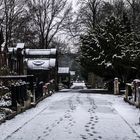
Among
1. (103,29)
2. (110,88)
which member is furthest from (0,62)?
(110,88)

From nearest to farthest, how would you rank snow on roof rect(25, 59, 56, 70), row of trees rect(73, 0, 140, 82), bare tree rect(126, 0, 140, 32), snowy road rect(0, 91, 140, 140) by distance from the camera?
snowy road rect(0, 91, 140, 140), row of trees rect(73, 0, 140, 82), snow on roof rect(25, 59, 56, 70), bare tree rect(126, 0, 140, 32)

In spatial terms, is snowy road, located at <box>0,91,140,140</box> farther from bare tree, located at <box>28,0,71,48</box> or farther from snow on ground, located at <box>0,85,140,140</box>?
bare tree, located at <box>28,0,71,48</box>

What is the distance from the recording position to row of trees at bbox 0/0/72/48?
66.3 m

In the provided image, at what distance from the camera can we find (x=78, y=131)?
15.2 meters

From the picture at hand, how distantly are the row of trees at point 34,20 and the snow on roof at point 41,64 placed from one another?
14.2 m

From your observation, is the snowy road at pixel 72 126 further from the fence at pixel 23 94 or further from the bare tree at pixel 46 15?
Result: the bare tree at pixel 46 15

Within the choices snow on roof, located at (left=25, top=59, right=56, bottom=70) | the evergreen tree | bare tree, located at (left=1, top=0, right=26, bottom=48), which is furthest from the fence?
bare tree, located at (left=1, top=0, right=26, bottom=48)

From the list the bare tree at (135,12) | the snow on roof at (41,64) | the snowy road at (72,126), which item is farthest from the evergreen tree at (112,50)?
the snowy road at (72,126)

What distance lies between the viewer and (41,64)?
5109cm

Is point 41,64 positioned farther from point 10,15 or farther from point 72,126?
point 72,126

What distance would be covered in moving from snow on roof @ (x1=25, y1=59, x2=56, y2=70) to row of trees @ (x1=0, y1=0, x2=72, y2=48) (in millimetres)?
14162

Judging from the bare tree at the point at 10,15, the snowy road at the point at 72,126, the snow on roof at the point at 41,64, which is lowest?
the snowy road at the point at 72,126

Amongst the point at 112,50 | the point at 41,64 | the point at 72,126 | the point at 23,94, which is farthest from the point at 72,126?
the point at 41,64

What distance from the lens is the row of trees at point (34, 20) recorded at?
2611 inches
